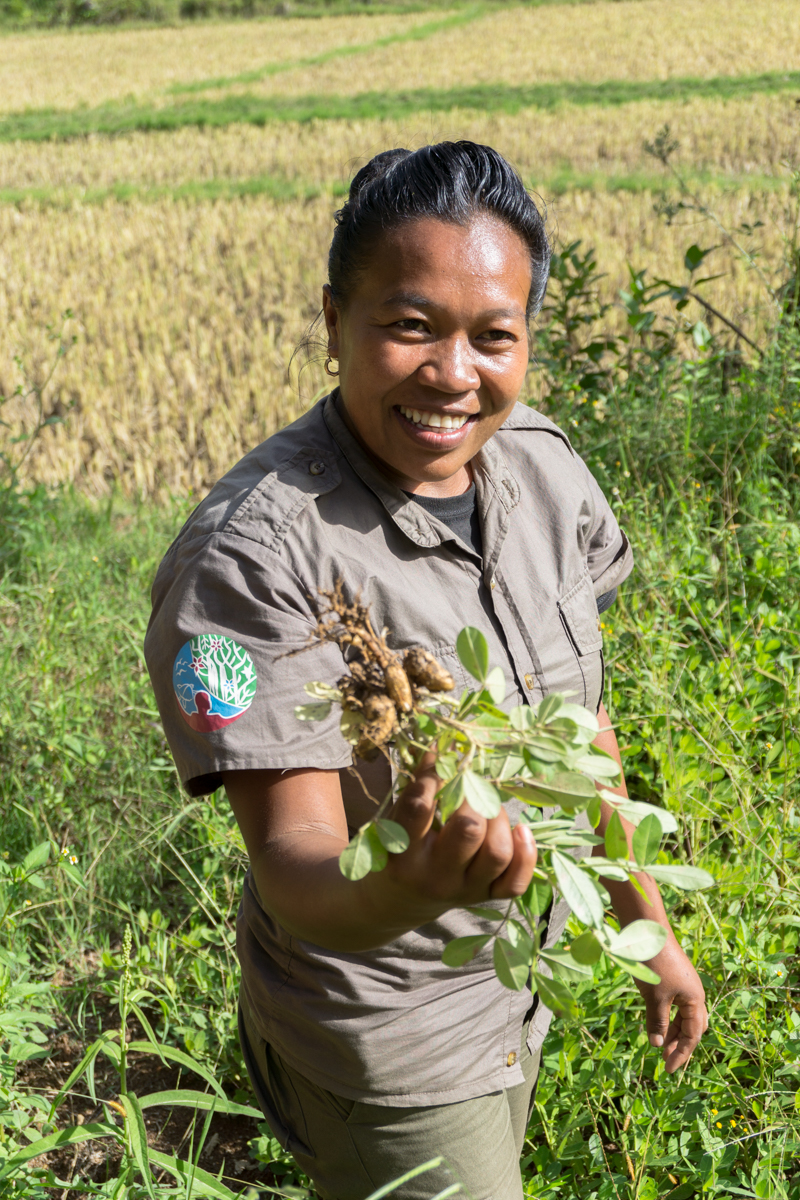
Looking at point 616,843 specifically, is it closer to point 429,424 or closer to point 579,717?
point 579,717

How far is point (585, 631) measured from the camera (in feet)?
5.15

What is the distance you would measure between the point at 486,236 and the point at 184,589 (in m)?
0.61

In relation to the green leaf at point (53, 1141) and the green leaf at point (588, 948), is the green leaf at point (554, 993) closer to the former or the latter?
the green leaf at point (588, 948)

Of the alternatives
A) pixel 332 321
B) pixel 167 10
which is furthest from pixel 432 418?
pixel 167 10

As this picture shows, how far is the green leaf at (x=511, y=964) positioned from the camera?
0.81 meters

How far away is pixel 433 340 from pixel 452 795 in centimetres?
72

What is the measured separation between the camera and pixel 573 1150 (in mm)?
1692

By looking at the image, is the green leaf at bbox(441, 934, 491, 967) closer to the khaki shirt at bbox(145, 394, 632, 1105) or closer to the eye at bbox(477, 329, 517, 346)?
the khaki shirt at bbox(145, 394, 632, 1105)

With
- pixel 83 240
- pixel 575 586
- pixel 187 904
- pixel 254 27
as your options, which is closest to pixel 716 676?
pixel 575 586

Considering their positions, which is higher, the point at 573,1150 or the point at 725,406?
the point at 725,406

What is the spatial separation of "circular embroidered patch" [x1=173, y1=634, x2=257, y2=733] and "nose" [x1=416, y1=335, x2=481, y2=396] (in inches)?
17.1

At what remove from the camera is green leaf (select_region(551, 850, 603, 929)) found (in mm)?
784

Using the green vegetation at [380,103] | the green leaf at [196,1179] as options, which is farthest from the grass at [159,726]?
the green vegetation at [380,103]

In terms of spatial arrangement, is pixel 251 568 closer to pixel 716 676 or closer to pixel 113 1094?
pixel 113 1094
